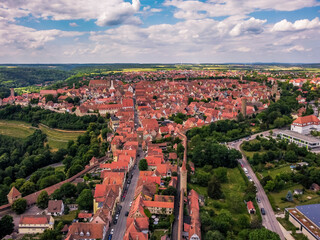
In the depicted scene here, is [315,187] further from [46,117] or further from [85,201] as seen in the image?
[46,117]

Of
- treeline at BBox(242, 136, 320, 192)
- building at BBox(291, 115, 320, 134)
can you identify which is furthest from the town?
treeline at BBox(242, 136, 320, 192)

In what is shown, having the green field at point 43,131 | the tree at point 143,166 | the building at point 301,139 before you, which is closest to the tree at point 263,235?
Answer: the tree at point 143,166

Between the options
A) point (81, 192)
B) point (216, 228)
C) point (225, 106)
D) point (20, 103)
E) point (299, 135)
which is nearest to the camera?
point (216, 228)

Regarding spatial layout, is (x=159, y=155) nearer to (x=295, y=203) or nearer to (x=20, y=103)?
(x=295, y=203)

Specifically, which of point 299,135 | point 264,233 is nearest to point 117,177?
point 264,233

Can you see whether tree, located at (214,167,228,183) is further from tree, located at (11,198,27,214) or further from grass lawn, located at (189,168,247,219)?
tree, located at (11,198,27,214)
